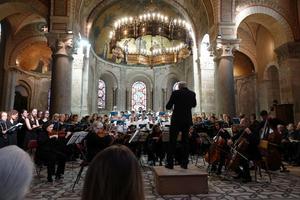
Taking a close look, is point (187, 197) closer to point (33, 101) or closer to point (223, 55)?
point (223, 55)

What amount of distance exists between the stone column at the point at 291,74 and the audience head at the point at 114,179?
13.6m

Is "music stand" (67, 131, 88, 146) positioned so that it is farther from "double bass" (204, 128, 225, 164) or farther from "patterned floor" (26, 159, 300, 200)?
"double bass" (204, 128, 225, 164)

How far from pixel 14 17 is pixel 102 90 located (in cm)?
969

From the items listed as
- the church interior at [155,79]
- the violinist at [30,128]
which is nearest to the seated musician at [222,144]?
the church interior at [155,79]

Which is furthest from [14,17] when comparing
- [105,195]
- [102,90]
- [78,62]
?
[105,195]

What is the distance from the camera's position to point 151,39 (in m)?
24.5

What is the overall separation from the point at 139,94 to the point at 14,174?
24552 millimetres

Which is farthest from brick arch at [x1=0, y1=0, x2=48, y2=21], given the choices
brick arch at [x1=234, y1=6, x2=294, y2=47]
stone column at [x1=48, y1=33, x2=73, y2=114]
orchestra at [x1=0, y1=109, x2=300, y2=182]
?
brick arch at [x1=234, y1=6, x2=294, y2=47]

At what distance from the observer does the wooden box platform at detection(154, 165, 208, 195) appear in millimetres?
4832

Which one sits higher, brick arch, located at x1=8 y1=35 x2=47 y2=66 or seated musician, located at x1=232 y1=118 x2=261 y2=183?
brick arch, located at x1=8 y1=35 x2=47 y2=66

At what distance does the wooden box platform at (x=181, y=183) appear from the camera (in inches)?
190

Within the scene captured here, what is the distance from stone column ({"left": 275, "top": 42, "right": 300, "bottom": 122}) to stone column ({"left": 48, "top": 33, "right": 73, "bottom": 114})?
433 inches

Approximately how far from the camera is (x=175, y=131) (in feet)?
17.7

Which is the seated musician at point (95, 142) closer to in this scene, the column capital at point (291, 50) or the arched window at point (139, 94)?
the column capital at point (291, 50)
